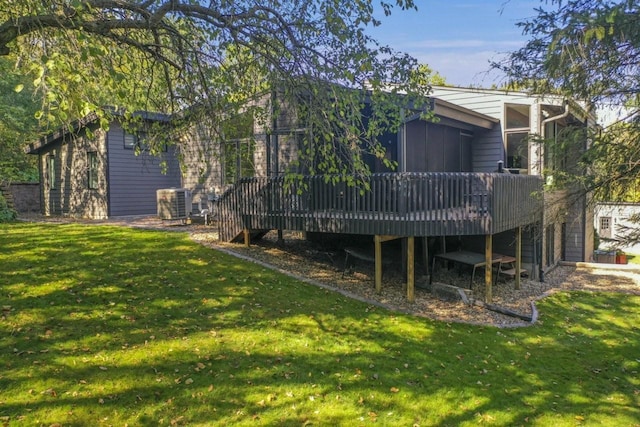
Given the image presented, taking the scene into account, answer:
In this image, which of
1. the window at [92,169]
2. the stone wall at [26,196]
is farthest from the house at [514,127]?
the stone wall at [26,196]

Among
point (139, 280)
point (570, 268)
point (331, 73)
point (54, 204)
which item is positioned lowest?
point (570, 268)

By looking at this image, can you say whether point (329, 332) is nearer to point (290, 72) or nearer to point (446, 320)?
point (446, 320)

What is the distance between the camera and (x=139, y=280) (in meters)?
7.66

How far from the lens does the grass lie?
4469mm

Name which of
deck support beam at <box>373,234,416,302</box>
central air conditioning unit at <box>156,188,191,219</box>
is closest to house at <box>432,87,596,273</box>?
deck support beam at <box>373,234,416,302</box>

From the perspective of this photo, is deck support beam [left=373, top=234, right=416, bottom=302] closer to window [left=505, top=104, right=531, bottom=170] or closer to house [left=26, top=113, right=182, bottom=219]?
window [left=505, top=104, right=531, bottom=170]

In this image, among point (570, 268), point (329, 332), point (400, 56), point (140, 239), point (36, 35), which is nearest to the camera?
point (36, 35)

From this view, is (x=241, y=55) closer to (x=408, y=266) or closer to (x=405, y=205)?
(x=405, y=205)

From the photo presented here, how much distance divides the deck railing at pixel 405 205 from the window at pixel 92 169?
972 centimetres

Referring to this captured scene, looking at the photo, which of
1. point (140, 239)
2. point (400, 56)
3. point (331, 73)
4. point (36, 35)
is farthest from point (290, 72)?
point (140, 239)

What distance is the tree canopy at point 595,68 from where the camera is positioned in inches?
202

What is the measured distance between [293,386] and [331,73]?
4.55 metres

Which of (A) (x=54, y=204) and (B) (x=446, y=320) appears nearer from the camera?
(B) (x=446, y=320)

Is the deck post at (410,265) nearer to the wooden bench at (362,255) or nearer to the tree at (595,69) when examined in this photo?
the wooden bench at (362,255)
